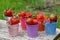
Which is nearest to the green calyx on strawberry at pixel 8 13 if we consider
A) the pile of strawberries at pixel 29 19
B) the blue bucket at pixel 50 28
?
the pile of strawberries at pixel 29 19

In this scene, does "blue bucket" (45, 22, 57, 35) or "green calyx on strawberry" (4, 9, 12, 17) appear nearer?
"blue bucket" (45, 22, 57, 35)

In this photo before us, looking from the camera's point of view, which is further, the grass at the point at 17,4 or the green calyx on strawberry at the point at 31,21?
the grass at the point at 17,4

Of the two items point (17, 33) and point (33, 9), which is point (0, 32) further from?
point (33, 9)

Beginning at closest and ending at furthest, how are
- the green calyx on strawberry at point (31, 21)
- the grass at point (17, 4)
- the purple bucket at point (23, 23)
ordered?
the green calyx on strawberry at point (31, 21) < the purple bucket at point (23, 23) < the grass at point (17, 4)

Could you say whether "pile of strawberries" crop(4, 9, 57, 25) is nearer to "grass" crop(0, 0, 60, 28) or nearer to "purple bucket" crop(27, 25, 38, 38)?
"purple bucket" crop(27, 25, 38, 38)

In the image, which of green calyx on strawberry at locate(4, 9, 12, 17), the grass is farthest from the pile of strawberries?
the grass

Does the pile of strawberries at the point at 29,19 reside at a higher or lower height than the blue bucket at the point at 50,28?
higher

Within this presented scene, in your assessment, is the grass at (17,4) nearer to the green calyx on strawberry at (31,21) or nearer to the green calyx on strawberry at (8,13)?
the green calyx on strawberry at (8,13)

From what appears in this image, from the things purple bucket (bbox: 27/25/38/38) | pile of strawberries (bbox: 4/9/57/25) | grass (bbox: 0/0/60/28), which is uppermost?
pile of strawberries (bbox: 4/9/57/25)

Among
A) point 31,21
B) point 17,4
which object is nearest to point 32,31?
point 31,21

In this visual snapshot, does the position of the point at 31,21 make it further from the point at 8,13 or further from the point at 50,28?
the point at 8,13

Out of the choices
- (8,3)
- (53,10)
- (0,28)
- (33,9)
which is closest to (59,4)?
(53,10)

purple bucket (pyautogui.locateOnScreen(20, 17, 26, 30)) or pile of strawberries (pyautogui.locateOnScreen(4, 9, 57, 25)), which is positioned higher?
pile of strawberries (pyautogui.locateOnScreen(4, 9, 57, 25))

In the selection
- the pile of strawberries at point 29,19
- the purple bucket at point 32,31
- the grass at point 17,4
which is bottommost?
the grass at point 17,4
